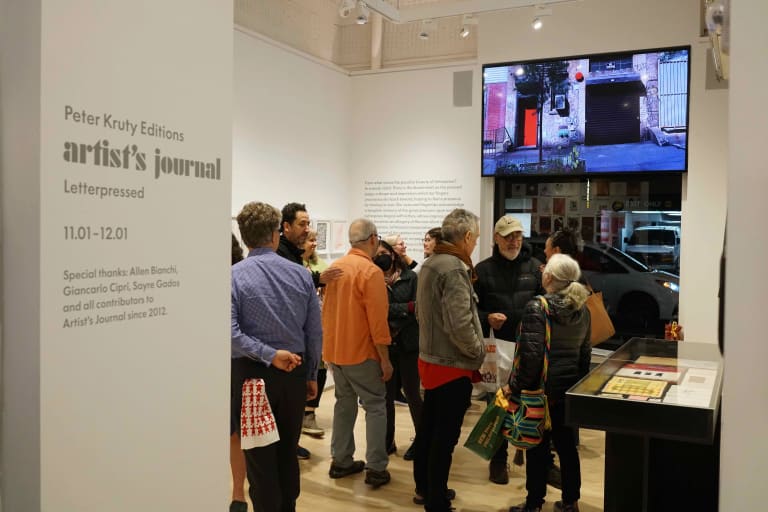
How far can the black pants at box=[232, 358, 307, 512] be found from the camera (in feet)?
10.6

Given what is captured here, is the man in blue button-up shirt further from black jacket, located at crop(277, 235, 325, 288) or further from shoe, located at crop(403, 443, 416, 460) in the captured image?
shoe, located at crop(403, 443, 416, 460)

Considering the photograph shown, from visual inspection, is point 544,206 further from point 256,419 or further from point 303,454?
point 256,419

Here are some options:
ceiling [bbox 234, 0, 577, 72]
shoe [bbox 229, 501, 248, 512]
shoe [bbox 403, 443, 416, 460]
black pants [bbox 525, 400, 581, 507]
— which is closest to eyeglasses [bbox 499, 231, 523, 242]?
black pants [bbox 525, 400, 581, 507]

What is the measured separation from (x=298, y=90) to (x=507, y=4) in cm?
211

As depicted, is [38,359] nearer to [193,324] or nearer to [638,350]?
[193,324]

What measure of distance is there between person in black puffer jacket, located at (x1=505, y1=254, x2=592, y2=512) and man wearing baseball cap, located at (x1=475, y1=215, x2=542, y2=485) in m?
0.94

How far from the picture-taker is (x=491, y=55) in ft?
22.9

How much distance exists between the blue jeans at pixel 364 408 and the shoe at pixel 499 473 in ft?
2.24

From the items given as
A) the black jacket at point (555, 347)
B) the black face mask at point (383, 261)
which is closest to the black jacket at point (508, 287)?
the black face mask at point (383, 261)

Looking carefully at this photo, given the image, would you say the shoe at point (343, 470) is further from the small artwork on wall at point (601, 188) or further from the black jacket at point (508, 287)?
the small artwork on wall at point (601, 188)

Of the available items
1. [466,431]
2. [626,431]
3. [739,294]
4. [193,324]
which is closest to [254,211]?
[193,324]

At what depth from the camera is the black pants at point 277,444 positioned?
325 cm

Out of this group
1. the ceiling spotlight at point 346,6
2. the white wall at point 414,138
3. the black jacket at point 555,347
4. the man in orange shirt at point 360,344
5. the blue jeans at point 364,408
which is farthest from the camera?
the white wall at point 414,138

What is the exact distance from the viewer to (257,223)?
327 centimetres
